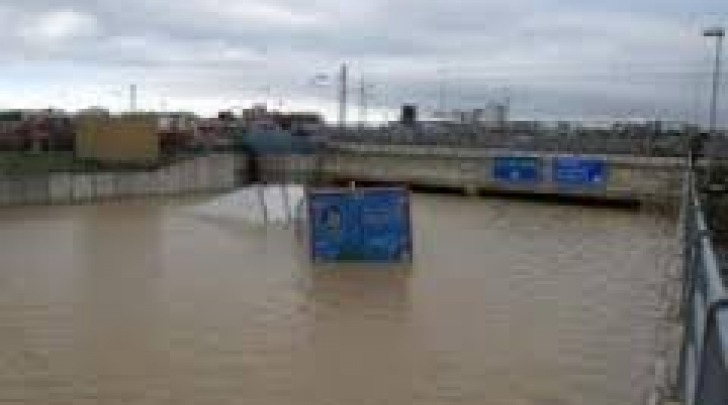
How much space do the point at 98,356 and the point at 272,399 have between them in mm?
3967

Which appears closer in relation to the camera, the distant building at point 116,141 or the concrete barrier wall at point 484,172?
the concrete barrier wall at point 484,172

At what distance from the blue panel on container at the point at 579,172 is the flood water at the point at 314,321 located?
16814 millimetres

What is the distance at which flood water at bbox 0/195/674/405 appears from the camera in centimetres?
1603

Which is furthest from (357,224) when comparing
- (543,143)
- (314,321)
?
(543,143)

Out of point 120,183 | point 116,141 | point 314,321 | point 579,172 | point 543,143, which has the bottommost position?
point 314,321

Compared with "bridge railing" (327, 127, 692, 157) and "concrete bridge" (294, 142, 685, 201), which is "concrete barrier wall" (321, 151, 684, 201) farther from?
"bridge railing" (327, 127, 692, 157)

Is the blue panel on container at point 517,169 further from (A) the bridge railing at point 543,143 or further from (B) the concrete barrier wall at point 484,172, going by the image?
(A) the bridge railing at point 543,143

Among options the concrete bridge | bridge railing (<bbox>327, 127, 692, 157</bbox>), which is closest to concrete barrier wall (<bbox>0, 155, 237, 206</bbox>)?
the concrete bridge

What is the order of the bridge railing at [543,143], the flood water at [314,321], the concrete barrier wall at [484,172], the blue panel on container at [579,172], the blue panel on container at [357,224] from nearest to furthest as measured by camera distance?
1. the flood water at [314,321]
2. the blue panel on container at [357,224]
3. the concrete barrier wall at [484,172]
4. the blue panel on container at [579,172]
5. the bridge railing at [543,143]

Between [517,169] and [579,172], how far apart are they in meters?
3.60

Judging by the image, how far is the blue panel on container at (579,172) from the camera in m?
56.2

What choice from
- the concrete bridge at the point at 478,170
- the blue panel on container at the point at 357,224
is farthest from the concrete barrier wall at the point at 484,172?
the blue panel on container at the point at 357,224

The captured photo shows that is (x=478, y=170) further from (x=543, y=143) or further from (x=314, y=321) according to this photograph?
(x=314, y=321)

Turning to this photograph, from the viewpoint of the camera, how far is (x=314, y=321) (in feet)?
71.5
